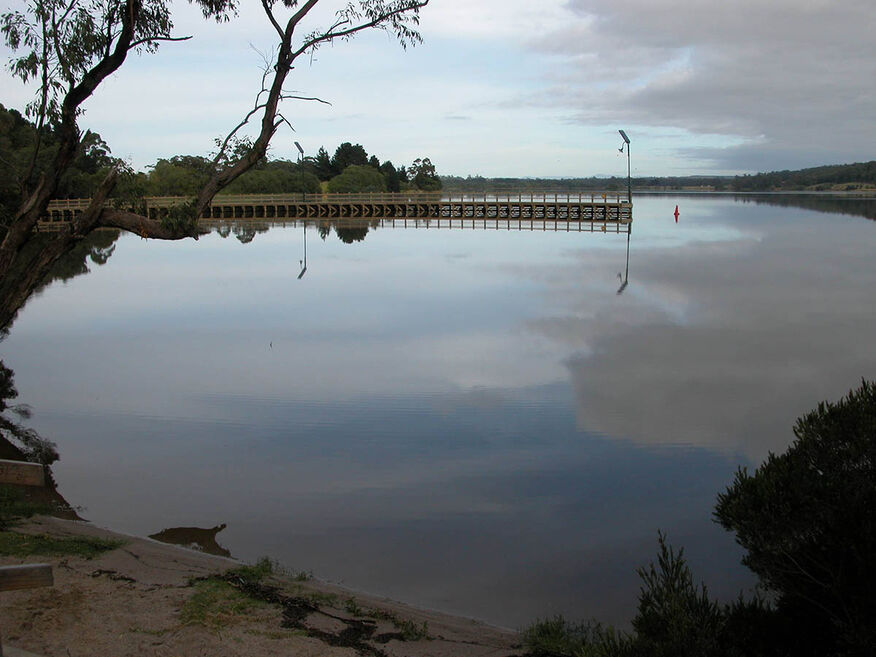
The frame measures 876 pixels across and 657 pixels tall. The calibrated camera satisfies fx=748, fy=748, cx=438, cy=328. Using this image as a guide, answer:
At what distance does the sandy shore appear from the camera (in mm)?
4410

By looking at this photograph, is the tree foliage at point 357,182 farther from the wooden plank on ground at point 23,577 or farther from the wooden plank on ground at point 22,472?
the wooden plank on ground at point 23,577

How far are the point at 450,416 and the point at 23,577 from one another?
Result: 7.88 m

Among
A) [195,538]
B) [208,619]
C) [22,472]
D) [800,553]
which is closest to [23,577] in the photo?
[208,619]

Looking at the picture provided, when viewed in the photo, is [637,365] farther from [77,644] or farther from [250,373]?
[77,644]

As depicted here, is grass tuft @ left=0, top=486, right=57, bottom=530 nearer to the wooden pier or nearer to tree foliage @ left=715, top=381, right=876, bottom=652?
tree foliage @ left=715, top=381, right=876, bottom=652

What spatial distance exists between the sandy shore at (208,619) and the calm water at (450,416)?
0.67 meters

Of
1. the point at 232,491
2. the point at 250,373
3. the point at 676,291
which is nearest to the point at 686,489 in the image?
the point at 232,491

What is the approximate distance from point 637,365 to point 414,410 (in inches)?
183

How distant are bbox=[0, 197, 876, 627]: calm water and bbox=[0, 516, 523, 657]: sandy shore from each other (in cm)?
67

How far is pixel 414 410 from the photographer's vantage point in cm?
1084

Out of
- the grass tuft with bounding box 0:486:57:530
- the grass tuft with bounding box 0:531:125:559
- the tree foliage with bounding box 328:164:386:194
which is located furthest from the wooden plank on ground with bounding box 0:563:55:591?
the tree foliage with bounding box 328:164:386:194

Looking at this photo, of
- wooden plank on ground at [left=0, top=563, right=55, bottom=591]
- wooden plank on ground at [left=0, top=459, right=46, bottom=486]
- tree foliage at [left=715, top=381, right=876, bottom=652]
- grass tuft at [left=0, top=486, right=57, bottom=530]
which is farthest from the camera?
wooden plank on ground at [left=0, top=459, right=46, bottom=486]

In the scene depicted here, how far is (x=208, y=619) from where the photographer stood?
4.75 meters

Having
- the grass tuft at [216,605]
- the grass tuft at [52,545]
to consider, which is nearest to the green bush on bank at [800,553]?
the grass tuft at [216,605]
